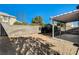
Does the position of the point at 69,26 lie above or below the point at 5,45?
above

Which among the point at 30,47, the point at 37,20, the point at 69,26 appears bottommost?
the point at 30,47

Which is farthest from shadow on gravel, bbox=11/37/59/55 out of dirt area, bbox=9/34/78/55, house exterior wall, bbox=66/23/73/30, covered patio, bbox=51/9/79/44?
house exterior wall, bbox=66/23/73/30

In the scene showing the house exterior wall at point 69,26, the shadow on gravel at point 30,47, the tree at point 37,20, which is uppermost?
the tree at point 37,20

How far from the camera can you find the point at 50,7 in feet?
30.1

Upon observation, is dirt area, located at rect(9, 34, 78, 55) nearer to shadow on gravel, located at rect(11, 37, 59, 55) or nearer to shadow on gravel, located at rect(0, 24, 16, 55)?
shadow on gravel, located at rect(11, 37, 59, 55)

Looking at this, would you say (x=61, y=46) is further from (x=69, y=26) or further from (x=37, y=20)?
(x=37, y=20)

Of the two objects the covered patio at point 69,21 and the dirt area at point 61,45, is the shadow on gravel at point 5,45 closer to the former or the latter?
the dirt area at point 61,45

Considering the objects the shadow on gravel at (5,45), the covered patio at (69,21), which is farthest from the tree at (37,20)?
the shadow on gravel at (5,45)

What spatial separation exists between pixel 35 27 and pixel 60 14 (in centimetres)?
43

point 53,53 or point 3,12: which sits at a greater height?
point 3,12

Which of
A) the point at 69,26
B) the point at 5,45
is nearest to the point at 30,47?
the point at 5,45

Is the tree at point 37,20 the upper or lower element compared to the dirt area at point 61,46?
upper
